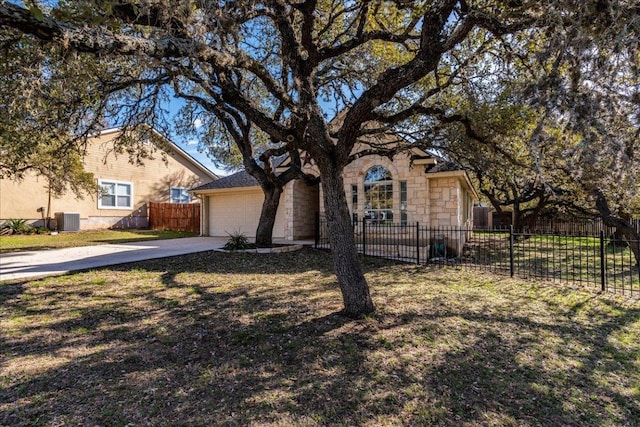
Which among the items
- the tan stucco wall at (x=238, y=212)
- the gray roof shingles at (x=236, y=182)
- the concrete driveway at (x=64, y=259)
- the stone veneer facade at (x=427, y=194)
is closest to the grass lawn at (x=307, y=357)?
the concrete driveway at (x=64, y=259)

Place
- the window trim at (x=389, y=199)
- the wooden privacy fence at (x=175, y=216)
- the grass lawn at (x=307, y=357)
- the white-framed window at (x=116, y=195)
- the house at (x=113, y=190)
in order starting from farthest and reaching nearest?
the wooden privacy fence at (x=175, y=216) < the white-framed window at (x=116, y=195) < the house at (x=113, y=190) < the window trim at (x=389, y=199) < the grass lawn at (x=307, y=357)

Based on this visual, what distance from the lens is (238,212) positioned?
Answer: 56.0 feet

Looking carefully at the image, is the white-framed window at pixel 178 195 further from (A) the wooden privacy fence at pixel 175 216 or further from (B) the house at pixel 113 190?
(A) the wooden privacy fence at pixel 175 216

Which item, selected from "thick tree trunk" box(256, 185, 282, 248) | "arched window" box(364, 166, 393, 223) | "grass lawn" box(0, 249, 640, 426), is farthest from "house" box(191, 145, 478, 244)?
"grass lawn" box(0, 249, 640, 426)

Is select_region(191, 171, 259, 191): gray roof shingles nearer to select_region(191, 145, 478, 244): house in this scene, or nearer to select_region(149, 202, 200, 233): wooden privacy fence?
select_region(191, 145, 478, 244): house

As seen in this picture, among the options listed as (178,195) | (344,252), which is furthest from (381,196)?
(178,195)

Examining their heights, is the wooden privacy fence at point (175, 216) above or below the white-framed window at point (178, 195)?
below

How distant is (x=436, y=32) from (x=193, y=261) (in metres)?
8.25

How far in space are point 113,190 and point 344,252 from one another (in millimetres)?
19636

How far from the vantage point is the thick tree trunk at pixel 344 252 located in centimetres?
530

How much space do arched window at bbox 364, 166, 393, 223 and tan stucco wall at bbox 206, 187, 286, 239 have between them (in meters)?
4.13

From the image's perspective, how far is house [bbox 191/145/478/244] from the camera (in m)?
12.0

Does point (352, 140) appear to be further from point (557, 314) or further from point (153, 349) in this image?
point (557, 314)

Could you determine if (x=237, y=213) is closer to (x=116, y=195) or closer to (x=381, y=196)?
(x=381, y=196)
